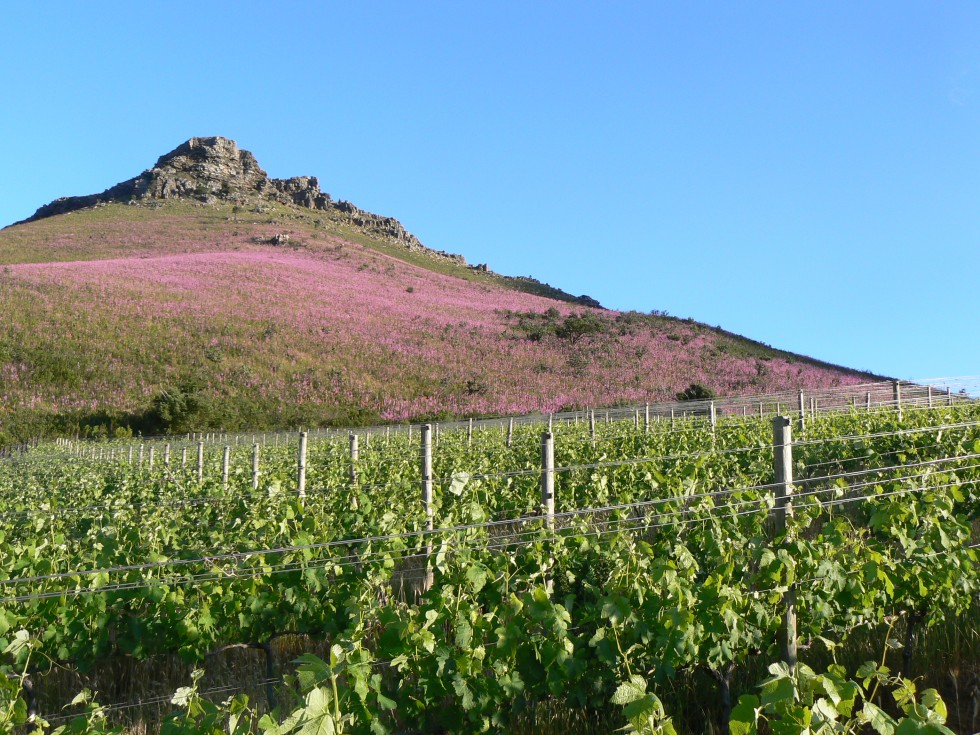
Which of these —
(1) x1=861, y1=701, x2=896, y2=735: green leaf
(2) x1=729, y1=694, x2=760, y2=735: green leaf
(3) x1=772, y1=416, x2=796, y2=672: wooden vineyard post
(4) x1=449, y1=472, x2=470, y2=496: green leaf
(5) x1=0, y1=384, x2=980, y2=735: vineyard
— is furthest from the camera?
(4) x1=449, y1=472, x2=470, y2=496: green leaf

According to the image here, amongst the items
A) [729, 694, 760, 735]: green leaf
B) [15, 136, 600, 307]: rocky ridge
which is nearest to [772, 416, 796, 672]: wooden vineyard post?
[729, 694, 760, 735]: green leaf

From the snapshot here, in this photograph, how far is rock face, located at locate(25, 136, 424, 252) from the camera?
7825 centimetres

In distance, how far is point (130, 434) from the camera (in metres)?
25.5

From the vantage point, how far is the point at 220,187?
7975 cm

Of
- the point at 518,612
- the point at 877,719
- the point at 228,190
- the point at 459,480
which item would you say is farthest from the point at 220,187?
the point at 877,719

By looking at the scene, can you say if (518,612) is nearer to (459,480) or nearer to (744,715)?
(744,715)

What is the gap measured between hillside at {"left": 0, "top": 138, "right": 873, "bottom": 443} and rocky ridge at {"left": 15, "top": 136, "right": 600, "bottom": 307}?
62.4 feet

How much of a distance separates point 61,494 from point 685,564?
1077 centimetres

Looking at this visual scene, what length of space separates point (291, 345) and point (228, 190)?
5297cm

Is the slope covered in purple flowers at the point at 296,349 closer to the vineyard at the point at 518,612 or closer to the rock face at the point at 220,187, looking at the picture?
the vineyard at the point at 518,612

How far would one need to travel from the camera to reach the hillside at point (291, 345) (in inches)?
1121

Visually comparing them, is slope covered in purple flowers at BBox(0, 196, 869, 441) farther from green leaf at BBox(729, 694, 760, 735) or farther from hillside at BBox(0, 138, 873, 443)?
green leaf at BBox(729, 694, 760, 735)

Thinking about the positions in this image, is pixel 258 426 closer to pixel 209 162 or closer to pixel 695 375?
pixel 695 375

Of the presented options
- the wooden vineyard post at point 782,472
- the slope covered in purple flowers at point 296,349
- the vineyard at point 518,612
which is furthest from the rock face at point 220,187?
the wooden vineyard post at point 782,472
